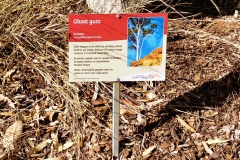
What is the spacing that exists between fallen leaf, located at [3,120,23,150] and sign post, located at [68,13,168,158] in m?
0.44

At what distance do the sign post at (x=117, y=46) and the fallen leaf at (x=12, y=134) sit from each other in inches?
17.3

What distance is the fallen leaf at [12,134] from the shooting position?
2071mm

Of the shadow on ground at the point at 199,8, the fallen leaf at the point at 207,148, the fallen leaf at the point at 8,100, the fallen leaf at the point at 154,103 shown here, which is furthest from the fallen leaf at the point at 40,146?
the shadow on ground at the point at 199,8

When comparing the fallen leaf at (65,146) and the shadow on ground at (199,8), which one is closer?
the fallen leaf at (65,146)

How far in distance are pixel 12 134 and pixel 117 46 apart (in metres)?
0.68

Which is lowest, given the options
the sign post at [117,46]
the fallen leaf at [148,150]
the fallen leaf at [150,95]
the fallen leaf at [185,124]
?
the fallen leaf at [148,150]

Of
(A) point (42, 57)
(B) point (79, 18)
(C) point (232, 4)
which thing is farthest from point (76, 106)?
(C) point (232, 4)

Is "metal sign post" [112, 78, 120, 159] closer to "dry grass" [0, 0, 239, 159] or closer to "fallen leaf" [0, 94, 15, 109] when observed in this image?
"dry grass" [0, 0, 239, 159]

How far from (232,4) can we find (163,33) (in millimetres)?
1448

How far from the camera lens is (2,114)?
2.20 m

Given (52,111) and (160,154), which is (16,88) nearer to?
(52,111)

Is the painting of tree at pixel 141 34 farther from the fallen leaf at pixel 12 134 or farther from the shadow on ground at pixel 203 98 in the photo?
the fallen leaf at pixel 12 134

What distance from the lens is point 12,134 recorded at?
211 cm

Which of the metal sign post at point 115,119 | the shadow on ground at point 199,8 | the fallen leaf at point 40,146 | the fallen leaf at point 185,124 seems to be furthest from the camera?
the shadow on ground at point 199,8
